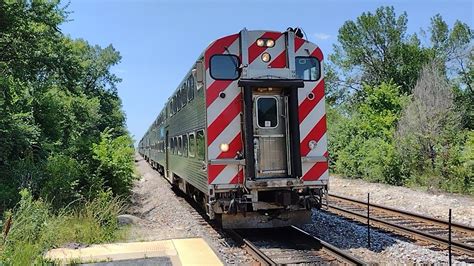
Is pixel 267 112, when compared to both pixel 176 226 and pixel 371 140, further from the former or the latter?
pixel 371 140

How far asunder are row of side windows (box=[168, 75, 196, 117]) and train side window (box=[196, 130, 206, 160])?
1281mm

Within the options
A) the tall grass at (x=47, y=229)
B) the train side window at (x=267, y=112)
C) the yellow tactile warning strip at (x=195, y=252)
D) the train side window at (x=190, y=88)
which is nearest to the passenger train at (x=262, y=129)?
the train side window at (x=267, y=112)

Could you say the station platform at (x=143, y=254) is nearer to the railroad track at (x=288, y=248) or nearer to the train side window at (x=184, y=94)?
the railroad track at (x=288, y=248)

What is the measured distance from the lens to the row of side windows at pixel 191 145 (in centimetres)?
914

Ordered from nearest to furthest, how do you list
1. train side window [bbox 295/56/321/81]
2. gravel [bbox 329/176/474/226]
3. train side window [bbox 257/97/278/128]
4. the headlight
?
train side window [bbox 257/97/278/128], the headlight, train side window [bbox 295/56/321/81], gravel [bbox 329/176/474/226]

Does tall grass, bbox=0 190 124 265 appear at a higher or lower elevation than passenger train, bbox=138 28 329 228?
lower

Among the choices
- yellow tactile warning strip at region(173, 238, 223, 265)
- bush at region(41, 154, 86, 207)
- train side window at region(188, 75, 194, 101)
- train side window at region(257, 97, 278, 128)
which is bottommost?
yellow tactile warning strip at region(173, 238, 223, 265)

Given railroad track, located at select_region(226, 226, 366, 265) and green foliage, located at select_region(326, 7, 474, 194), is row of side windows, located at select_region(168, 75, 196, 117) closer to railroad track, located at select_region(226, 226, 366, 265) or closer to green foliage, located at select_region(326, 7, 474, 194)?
railroad track, located at select_region(226, 226, 366, 265)

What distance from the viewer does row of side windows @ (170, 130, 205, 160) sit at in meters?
9.14

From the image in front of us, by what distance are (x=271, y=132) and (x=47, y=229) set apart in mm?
4351

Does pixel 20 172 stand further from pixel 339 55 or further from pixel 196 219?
pixel 339 55

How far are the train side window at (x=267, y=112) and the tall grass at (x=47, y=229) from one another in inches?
143

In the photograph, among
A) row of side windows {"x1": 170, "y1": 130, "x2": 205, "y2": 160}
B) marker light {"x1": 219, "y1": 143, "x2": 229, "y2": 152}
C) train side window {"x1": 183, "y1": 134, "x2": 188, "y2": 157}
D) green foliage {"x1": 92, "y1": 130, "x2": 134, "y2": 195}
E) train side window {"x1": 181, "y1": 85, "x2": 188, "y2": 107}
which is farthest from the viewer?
green foliage {"x1": 92, "y1": 130, "x2": 134, "y2": 195}

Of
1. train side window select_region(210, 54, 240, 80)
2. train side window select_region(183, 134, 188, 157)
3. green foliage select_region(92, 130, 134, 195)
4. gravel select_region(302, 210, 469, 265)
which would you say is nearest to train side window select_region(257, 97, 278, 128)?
train side window select_region(210, 54, 240, 80)
